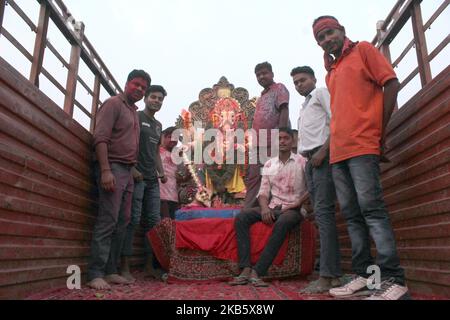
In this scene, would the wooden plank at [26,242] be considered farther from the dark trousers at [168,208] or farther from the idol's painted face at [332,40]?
the idol's painted face at [332,40]

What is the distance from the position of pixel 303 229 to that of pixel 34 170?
96.4 inches

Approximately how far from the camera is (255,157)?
14.1ft

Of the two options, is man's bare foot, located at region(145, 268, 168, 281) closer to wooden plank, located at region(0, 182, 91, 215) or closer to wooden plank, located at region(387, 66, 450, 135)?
wooden plank, located at region(0, 182, 91, 215)

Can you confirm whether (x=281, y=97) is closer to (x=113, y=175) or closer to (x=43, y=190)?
(x=113, y=175)

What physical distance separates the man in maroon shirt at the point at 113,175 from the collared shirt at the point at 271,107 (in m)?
1.42

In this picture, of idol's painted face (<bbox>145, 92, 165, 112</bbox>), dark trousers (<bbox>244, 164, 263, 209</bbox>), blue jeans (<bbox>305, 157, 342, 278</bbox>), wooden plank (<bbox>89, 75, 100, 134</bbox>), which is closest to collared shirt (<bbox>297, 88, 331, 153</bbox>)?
blue jeans (<bbox>305, 157, 342, 278</bbox>)

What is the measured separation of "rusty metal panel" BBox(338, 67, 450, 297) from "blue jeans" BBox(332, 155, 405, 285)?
331 mm

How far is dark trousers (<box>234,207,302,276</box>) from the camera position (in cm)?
329

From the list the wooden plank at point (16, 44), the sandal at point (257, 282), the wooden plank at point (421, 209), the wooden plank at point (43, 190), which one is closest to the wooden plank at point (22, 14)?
the wooden plank at point (16, 44)

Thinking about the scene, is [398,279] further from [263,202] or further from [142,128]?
[142,128]

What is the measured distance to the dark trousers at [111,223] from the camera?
3068mm

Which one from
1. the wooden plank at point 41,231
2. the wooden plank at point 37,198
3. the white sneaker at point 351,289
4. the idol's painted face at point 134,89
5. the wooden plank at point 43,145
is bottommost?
the white sneaker at point 351,289

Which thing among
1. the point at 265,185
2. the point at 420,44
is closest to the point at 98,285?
the point at 265,185

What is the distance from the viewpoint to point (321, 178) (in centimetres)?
288
